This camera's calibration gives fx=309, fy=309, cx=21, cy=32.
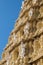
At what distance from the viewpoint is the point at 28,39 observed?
74.4ft

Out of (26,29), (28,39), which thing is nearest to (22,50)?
(28,39)

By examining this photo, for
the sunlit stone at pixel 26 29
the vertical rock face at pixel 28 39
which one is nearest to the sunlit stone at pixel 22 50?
the vertical rock face at pixel 28 39

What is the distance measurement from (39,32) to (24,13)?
4.52m

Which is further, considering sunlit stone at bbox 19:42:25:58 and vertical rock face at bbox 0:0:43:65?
sunlit stone at bbox 19:42:25:58

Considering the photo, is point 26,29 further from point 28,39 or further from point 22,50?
point 22,50

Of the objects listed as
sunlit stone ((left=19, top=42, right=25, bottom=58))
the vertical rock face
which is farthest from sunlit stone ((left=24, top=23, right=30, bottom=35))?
sunlit stone ((left=19, top=42, right=25, bottom=58))

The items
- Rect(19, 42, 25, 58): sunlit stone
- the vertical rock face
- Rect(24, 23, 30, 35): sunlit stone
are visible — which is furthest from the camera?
Rect(24, 23, 30, 35): sunlit stone

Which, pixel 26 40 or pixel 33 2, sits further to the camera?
pixel 33 2

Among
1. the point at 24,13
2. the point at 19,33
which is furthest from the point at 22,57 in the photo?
the point at 24,13

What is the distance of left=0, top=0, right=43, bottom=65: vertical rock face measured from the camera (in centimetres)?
2148

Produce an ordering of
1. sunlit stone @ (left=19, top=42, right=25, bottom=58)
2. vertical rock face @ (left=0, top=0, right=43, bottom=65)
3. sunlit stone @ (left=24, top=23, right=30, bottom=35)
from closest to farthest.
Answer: vertical rock face @ (left=0, top=0, right=43, bottom=65) < sunlit stone @ (left=19, top=42, right=25, bottom=58) < sunlit stone @ (left=24, top=23, right=30, bottom=35)

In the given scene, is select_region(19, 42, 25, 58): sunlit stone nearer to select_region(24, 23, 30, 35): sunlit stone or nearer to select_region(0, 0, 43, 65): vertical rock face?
select_region(0, 0, 43, 65): vertical rock face

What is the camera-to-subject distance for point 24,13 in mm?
26172

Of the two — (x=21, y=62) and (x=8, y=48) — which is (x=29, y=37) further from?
(x=8, y=48)
